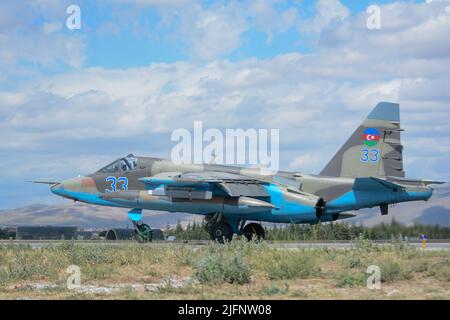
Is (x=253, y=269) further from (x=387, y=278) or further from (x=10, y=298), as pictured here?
(x=10, y=298)

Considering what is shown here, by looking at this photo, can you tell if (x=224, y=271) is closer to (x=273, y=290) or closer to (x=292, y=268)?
(x=292, y=268)

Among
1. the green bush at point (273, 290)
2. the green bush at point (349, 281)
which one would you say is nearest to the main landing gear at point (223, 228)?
the green bush at point (349, 281)

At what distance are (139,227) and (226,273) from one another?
14280 millimetres

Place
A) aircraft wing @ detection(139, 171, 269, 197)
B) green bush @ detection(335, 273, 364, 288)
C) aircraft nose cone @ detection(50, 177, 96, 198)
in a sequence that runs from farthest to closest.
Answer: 1. aircraft nose cone @ detection(50, 177, 96, 198)
2. aircraft wing @ detection(139, 171, 269, 197)
3. green bush @ detection(335, 273, 364, 288)

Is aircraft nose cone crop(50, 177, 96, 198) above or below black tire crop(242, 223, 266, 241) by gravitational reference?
above

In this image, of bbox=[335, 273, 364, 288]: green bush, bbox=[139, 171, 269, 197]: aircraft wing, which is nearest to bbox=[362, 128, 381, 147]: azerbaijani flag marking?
bbox=[139, 171, 269, 197]: aircraft wing

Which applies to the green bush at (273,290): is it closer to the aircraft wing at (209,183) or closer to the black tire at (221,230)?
the aircraft wing at (209,183)

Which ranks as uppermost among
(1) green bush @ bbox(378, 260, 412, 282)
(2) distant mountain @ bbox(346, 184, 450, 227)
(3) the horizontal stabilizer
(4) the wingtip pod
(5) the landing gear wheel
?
(4) the wingtip pod

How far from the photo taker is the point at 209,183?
29.4 m

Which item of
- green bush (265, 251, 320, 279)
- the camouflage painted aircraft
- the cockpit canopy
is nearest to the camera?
green bush (265, 251, 320, 279)

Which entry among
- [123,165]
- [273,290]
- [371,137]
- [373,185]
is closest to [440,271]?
[273,290]

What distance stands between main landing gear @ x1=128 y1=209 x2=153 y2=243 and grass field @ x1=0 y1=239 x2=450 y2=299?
7.47 m

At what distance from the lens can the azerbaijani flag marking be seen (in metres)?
31.4

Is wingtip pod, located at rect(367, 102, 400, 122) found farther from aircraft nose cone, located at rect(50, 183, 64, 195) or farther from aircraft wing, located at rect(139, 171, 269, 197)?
aircraft nose cone, located at rect(50, 183, 64, 195)
